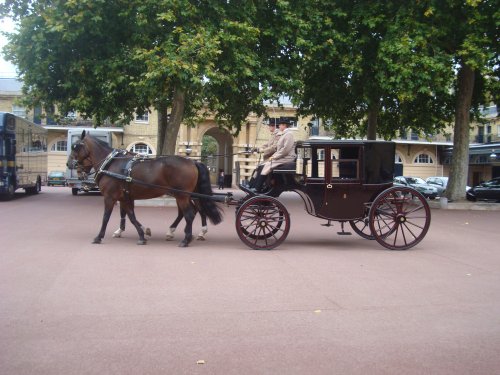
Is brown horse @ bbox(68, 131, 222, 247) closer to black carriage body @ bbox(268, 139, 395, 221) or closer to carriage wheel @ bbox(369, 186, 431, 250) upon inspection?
black carriage body @ bbox(268, 139, 395, 221)

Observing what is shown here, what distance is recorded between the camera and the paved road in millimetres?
4430

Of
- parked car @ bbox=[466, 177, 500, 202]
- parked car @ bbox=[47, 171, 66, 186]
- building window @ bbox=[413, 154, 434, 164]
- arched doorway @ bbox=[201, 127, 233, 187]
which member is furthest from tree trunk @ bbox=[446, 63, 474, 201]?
parked car @ bbox=[47, 171, 66, 186]

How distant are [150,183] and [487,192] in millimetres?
23695

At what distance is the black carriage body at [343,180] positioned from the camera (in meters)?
10.3

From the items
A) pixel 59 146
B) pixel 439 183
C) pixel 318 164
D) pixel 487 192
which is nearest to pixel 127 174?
pixel 318 164

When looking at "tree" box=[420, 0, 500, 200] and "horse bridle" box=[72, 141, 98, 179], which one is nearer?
"horse bridle" box=[72, 141, 98, 179]

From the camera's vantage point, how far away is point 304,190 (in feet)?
33.9

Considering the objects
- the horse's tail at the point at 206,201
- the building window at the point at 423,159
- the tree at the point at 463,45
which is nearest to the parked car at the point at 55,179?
the tree at the point at 463,45

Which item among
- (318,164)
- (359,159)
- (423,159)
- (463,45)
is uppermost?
(463,45)

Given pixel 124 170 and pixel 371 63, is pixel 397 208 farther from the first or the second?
pixel 371 63

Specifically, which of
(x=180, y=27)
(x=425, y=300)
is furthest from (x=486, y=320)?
(x=180, y=27)

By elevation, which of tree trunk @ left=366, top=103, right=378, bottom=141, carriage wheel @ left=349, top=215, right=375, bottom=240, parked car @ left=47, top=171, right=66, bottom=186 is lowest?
parked car @ left=47, top=171, right=66, bottom=186

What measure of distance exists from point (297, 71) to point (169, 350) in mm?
18242

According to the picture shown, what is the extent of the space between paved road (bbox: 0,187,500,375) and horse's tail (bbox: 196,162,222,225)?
612mm
